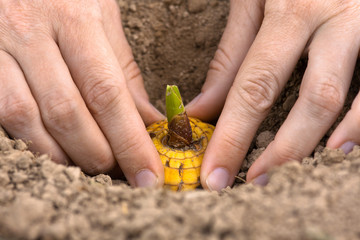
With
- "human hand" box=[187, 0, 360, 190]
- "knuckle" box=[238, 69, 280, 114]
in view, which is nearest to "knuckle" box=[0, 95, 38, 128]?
"human hand" box=[187, 0, 360, 190]

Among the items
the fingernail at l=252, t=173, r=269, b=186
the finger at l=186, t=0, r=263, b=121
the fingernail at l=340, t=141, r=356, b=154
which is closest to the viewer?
the fingernail at l=340, t=141, r=356, b=154

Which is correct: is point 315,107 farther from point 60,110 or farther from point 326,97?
point 60,110

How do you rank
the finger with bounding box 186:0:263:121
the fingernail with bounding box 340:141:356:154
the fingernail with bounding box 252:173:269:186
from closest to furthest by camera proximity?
1. the fingernail with bounding box 340:141:356:154
2. the fingernail with bounding box 252:173:269:186
3. the finger with bounding box 186:0:263:121

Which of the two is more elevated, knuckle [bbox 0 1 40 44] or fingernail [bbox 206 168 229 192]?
knuckle [bbox 0 1 40 44]

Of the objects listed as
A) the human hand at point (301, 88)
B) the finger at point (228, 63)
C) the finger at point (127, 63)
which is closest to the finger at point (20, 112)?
the finger at point (127, 63)

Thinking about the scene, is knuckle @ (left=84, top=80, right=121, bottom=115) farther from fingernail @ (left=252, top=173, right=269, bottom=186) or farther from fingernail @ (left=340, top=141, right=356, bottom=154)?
fingernail @ (left=340, top=141, right=356, bottom=154)

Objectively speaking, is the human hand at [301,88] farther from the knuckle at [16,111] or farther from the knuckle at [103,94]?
the knuckle at [16,111]

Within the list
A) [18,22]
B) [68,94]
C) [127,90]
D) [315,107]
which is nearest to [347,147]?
[315,107]

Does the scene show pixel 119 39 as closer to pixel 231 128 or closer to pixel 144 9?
pixel 144 9
